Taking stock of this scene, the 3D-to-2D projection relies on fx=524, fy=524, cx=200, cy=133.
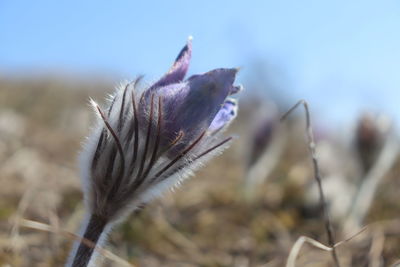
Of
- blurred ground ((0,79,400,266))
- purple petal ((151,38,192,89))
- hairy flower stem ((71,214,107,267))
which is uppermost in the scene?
purple petal ((151,38,192,89))

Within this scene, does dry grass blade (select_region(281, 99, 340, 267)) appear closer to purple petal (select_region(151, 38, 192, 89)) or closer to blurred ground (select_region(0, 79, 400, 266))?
blurred ground (select_region(0, 79, 400, 266))

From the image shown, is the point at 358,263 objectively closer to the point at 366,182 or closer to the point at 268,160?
the point at 366,182

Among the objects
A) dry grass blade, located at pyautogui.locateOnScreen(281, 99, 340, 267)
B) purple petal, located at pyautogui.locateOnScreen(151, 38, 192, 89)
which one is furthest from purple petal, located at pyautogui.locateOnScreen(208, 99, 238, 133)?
dry grass blade, located at pyautogui.locateOnScreen(281, 99, 340, 267)

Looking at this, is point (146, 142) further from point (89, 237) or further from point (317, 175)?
point (317, 175)

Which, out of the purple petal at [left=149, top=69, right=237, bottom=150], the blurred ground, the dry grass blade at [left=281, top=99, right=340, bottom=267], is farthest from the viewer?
the blurred ground

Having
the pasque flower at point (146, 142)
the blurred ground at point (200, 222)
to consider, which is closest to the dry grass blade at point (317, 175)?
the blurred ground at point (200, 222)

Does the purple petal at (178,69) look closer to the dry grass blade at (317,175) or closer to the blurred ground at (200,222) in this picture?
the blurred ground at (200,222)

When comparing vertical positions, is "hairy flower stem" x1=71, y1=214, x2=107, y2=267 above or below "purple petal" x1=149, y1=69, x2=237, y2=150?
below
